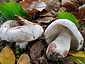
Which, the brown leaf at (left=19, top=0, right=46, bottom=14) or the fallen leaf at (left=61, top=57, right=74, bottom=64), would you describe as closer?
the fallen leaf at (left=61, top=57, right=74, bottom=64)

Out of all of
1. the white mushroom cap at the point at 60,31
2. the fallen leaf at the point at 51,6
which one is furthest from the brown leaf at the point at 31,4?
the white mushroom cap at the point at 60,31

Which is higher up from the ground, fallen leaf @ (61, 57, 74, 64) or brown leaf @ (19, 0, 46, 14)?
brown leaf @ (19, 0, 46, 14)

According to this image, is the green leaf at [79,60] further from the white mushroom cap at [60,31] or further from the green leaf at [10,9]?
the green leaf at [10,9]

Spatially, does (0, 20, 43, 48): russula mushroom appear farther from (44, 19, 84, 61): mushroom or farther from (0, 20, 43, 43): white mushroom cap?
(44, 19, 84, 61): mushroom

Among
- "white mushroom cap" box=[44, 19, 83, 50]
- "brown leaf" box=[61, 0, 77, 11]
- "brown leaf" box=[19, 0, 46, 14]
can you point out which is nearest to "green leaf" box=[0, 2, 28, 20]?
"brown leaf" box=[19, 0, 46, 14]

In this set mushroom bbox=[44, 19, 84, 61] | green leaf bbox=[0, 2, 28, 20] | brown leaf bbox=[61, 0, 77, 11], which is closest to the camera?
mushroom bbox=[44, 19, 84, 61]

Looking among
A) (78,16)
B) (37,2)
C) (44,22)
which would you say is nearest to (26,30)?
(44,22)

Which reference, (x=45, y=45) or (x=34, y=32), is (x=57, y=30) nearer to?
(x=45, y=45)

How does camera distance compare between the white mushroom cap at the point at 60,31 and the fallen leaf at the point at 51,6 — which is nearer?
the white mushroom cap at the point at 60,31

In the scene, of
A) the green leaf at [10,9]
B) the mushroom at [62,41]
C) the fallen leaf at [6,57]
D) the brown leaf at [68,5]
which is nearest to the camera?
the fallen leaf at [6,57]
